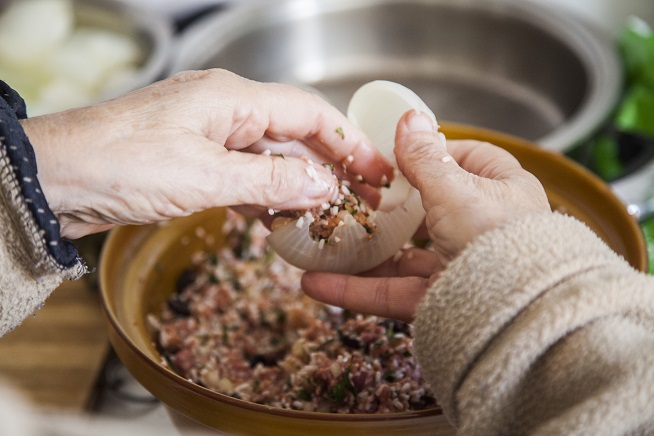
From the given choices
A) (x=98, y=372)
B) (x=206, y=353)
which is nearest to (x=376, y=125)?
(x=206, y=353)

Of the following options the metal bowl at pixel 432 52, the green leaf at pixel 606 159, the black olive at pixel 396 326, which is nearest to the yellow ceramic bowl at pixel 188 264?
the black olive at pixel 396 326

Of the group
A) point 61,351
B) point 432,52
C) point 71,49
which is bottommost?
point 61,351

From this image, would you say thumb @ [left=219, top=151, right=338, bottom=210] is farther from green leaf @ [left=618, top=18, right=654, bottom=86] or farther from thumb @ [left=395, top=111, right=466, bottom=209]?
green leaf @ [left=618, top=18, right=654, bottom=86]

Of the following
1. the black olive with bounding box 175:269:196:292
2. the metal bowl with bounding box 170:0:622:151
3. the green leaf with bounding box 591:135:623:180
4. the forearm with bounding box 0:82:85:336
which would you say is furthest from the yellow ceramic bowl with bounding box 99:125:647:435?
the metal bowl with bounding box 170:0:622:151

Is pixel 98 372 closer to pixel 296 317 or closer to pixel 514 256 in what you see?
pixel 296 317

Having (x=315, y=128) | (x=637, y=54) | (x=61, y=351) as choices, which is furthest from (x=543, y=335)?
(x=637, y=54)

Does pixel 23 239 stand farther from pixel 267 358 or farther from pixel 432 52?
pixel 432 52

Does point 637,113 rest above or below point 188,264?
above
